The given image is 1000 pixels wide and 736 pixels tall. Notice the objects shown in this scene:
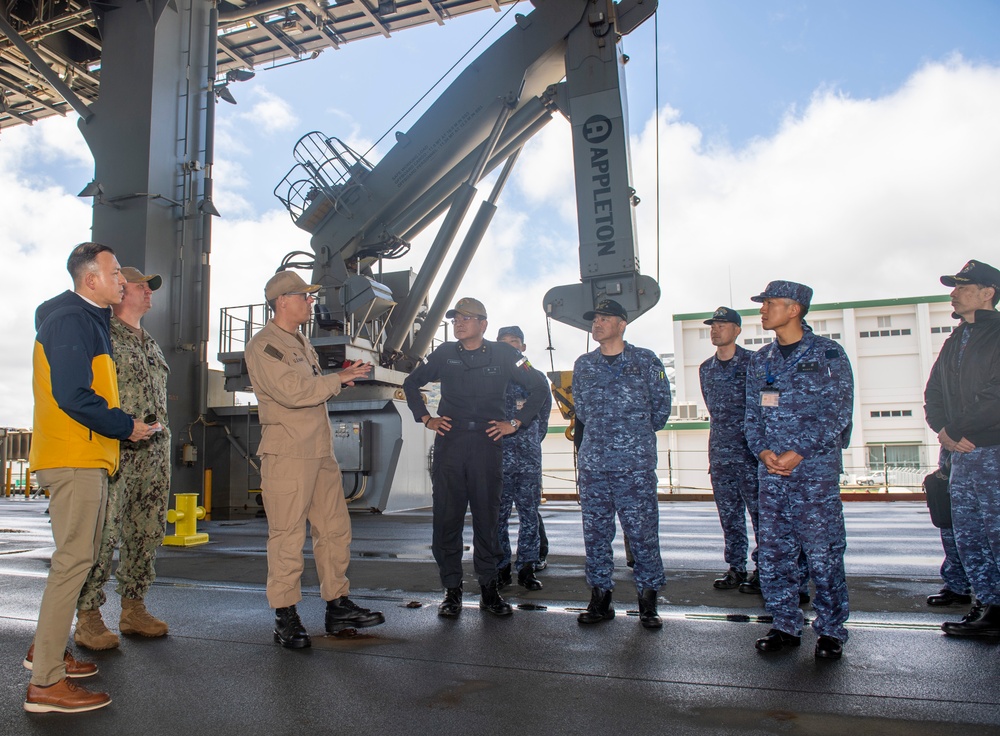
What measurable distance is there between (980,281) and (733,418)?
152 centimetres

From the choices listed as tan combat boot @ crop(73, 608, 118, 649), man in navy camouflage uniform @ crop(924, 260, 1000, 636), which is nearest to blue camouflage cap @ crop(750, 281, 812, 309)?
man in navy camouflage uniform @ crop(924, 260, 1000, 636)

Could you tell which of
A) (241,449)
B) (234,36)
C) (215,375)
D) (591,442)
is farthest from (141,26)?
(591,442)

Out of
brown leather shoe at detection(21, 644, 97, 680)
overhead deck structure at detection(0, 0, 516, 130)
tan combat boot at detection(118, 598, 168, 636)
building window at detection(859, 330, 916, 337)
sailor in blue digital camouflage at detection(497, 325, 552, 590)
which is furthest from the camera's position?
building window at detection(859, 330, 916, 337)

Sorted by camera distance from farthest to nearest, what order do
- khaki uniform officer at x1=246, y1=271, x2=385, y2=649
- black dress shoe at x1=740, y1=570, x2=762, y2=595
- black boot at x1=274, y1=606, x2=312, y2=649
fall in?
black dress shoe at x1=740, y1=570, x2=762, y2=595 < khaki uniform officer at x1=246, y1=271, x2=385, y2=649 < black boot at x1=274, y1=606, x2=312, y2=649

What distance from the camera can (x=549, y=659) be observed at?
305 cm

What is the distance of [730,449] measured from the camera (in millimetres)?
4656

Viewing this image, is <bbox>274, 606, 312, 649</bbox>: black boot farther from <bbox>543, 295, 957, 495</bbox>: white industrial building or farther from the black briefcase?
<bbox>543, 295, 957, 495</bbox>: white industrial building

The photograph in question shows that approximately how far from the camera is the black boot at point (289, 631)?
3.29m

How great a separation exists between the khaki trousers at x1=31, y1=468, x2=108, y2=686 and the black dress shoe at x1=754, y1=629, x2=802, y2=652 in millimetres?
2654

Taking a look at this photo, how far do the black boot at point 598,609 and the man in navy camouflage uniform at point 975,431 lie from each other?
1.52m

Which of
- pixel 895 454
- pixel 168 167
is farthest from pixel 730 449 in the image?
pixel 895 454

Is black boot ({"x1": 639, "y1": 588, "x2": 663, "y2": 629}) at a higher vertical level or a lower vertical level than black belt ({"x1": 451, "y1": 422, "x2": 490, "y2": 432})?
lower

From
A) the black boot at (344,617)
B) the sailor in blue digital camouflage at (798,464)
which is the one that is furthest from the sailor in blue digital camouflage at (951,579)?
the black boot at (344,617)

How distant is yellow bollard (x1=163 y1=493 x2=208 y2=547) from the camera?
23.6ft
